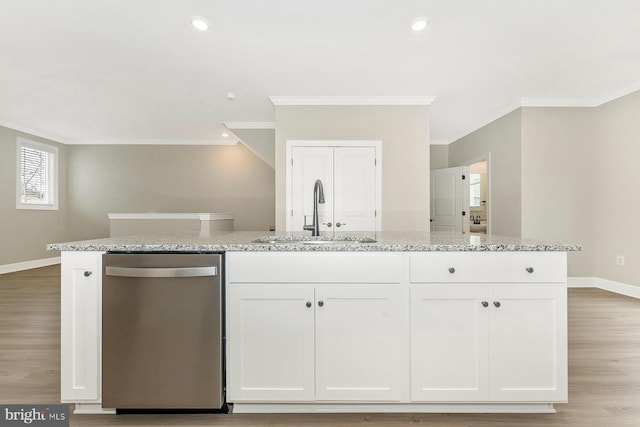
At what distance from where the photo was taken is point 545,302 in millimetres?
1480

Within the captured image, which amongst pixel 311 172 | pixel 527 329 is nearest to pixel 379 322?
pixel 527 329

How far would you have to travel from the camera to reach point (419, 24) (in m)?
2.43

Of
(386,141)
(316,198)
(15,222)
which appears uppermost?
(386,141)

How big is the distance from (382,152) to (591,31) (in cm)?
222

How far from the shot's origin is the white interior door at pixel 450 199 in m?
5.33

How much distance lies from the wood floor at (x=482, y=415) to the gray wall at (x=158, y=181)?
3511mm

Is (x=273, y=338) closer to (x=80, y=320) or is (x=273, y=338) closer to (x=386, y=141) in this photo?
(x=80, y=320)

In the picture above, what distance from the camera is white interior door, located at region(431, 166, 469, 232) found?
533 centimetres

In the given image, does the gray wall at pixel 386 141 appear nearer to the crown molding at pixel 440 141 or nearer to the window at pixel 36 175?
the crown molding at pixel 440 141

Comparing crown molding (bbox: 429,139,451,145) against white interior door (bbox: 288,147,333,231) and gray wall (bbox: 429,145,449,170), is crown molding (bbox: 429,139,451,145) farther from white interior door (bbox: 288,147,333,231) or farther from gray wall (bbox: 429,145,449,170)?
white interior door (bbox: 288,147,333,231)

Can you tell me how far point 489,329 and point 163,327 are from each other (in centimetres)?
157

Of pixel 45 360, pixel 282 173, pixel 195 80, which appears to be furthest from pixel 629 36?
pixel 45 360

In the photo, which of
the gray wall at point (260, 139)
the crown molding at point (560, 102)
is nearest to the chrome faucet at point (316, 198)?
the gray wall at point (260, 139)

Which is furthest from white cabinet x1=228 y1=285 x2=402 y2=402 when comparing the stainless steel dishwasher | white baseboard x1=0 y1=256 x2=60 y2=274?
white baseboard x1=0 y1=256 x2=60 y2=274
